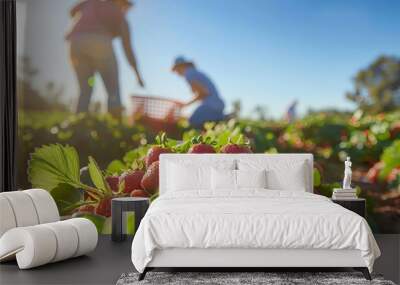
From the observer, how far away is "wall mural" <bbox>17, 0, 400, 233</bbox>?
734 centimetres

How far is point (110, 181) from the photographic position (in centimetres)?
702

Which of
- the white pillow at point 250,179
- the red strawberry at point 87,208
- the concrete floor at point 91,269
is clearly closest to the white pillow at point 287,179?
the white pillow at point 250,179

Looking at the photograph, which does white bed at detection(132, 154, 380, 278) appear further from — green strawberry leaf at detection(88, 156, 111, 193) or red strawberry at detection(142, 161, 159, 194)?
green strawberry leaf at detection(88, 156, 111, 193)

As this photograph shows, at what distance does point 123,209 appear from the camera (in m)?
6.31

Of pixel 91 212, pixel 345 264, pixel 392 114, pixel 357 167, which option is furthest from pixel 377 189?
pixel 91 212

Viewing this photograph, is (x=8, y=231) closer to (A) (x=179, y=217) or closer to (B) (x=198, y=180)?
(A) (x=179, y=217)

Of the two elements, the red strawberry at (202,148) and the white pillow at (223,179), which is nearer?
the white pillow at (223,179)

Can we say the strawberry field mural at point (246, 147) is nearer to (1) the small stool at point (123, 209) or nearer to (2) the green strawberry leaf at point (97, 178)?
(2) the green strawberry leaf at point (97, 178)

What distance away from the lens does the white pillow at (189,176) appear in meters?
6.26

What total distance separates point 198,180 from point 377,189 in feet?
7.46

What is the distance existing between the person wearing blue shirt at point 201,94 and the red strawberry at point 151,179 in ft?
2.96

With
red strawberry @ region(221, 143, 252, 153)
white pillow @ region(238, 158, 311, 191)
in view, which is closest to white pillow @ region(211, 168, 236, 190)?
white pillow @ region(238, 158, 311, 191)

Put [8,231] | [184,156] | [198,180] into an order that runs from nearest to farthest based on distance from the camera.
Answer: [8,231] → [198,180] → [184,156]

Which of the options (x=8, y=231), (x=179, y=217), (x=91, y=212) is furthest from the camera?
(x=91, y=212)
